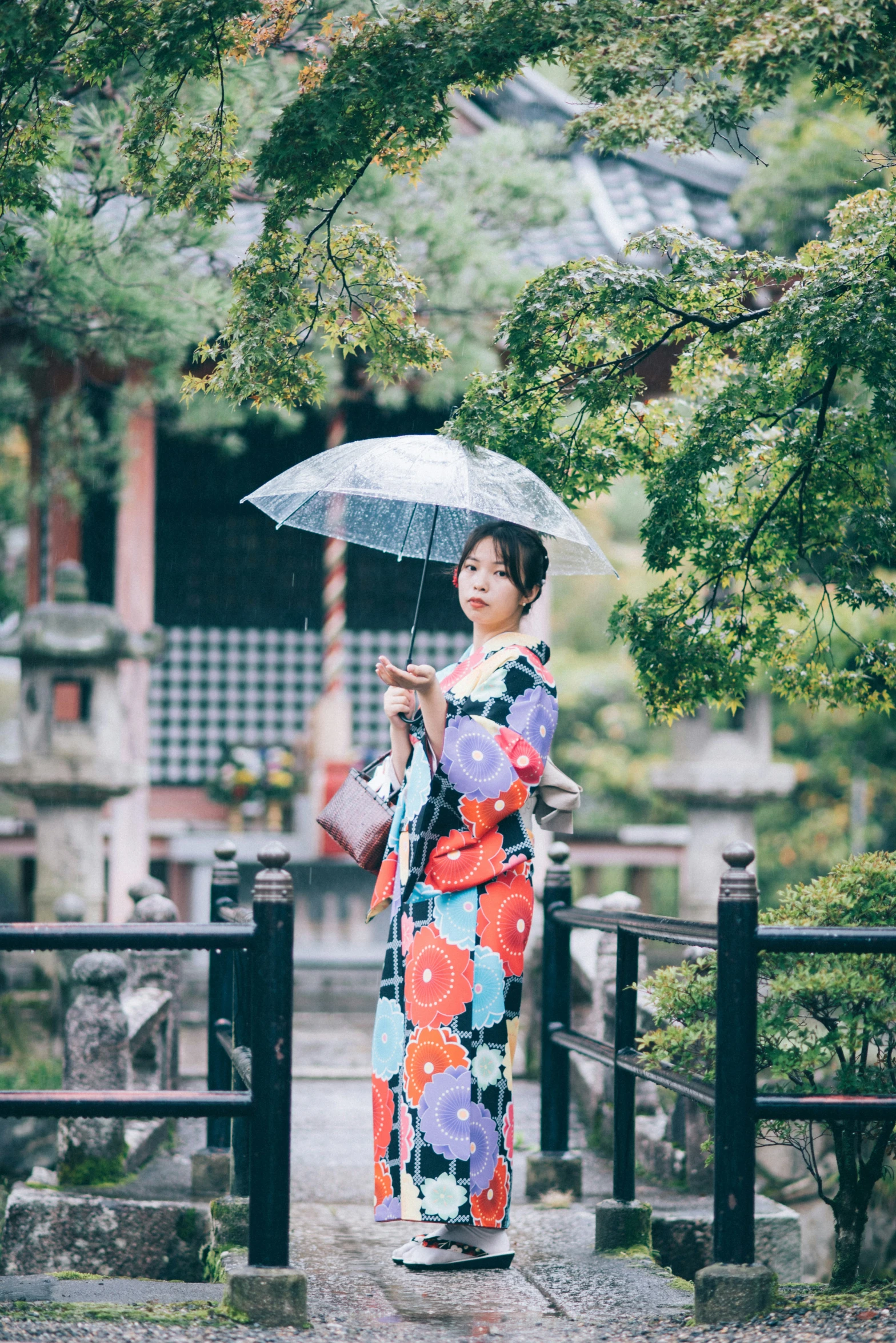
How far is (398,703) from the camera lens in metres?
3.78

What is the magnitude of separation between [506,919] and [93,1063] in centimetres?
234

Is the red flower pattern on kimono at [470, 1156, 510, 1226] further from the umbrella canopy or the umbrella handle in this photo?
the umbrella canopy

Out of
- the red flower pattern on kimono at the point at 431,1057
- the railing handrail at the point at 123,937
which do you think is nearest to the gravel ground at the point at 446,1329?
the red flower pattern on kimono at the point at 431,1057

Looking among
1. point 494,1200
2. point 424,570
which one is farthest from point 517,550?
point 494,1200

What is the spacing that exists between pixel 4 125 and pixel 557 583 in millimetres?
17805

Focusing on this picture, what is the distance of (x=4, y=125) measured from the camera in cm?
410

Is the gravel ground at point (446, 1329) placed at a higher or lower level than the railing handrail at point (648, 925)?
lower

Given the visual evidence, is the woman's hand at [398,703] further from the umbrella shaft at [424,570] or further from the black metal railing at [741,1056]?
the black metal railing at [741,1056]

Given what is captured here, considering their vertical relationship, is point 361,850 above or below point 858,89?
below

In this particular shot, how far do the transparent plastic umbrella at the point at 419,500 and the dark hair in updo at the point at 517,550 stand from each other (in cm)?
8

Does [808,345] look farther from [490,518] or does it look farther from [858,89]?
[490,518]

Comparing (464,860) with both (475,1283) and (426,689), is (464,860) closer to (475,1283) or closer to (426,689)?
(426,689)

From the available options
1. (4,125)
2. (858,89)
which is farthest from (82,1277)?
(858,89)

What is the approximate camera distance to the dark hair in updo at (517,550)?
397 centimetres
